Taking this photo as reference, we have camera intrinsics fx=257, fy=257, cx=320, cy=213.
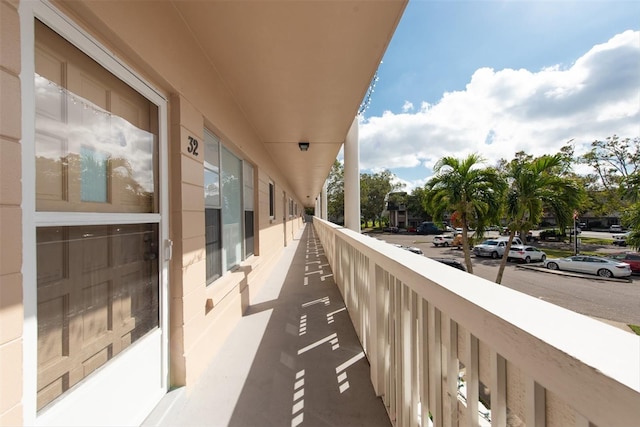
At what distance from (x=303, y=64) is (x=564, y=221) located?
9.26m

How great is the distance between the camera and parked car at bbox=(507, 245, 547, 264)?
15398mm

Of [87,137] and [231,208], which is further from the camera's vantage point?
[231,208]

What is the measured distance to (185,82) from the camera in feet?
6.24

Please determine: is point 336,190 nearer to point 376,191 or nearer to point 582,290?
point 376,191

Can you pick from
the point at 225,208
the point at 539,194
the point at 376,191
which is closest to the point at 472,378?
the point at 225,208

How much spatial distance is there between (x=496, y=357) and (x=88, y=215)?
168cm

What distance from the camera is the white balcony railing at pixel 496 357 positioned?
0.45 m

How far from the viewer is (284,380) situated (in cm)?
196


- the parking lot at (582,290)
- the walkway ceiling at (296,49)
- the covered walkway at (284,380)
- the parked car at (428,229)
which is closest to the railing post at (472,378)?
the covered walkway at (284,380)

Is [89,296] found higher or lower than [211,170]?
lower

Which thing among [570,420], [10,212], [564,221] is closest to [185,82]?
[10,212]

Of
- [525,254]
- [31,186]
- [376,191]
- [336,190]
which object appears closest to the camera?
[31,186]

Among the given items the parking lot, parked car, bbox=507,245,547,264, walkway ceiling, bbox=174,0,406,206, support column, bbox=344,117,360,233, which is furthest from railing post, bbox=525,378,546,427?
parked car, bbox=507,245,547,264

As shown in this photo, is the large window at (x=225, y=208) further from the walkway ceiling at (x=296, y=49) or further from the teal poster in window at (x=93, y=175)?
the teal poster in window at (x=93, y=175)
